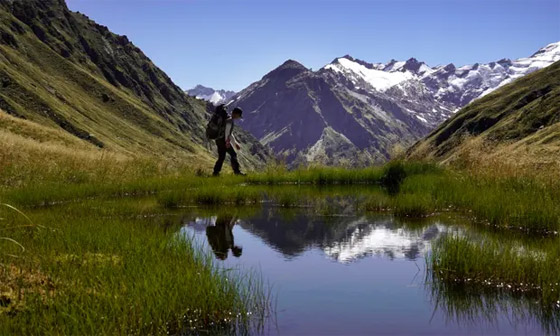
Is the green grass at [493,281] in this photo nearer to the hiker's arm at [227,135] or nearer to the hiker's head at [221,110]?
the hiker's arm at [227,135]

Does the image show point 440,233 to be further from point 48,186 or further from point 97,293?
point 48,186

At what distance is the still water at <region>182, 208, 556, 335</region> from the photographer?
295 inches

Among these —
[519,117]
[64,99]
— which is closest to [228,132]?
[64,99]

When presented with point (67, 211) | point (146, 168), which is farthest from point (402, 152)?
point (67, 211)

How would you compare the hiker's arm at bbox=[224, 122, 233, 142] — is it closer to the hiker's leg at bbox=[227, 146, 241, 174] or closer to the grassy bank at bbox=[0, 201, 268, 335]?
the hiker's leg at bbox=[227, 146, 241, 174]

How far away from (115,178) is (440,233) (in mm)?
16178

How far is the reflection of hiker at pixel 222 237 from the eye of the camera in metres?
12.1

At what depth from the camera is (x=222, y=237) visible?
1391cm

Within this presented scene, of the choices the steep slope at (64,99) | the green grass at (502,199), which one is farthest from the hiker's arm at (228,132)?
the steep slope at (64,99)

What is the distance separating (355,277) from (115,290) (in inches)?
179

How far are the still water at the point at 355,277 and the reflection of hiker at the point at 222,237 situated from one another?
2cm

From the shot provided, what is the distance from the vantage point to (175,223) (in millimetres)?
15297

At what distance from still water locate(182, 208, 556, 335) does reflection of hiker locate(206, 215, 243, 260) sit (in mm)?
25

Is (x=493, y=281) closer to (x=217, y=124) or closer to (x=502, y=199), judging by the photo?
(x=502, y=199)
